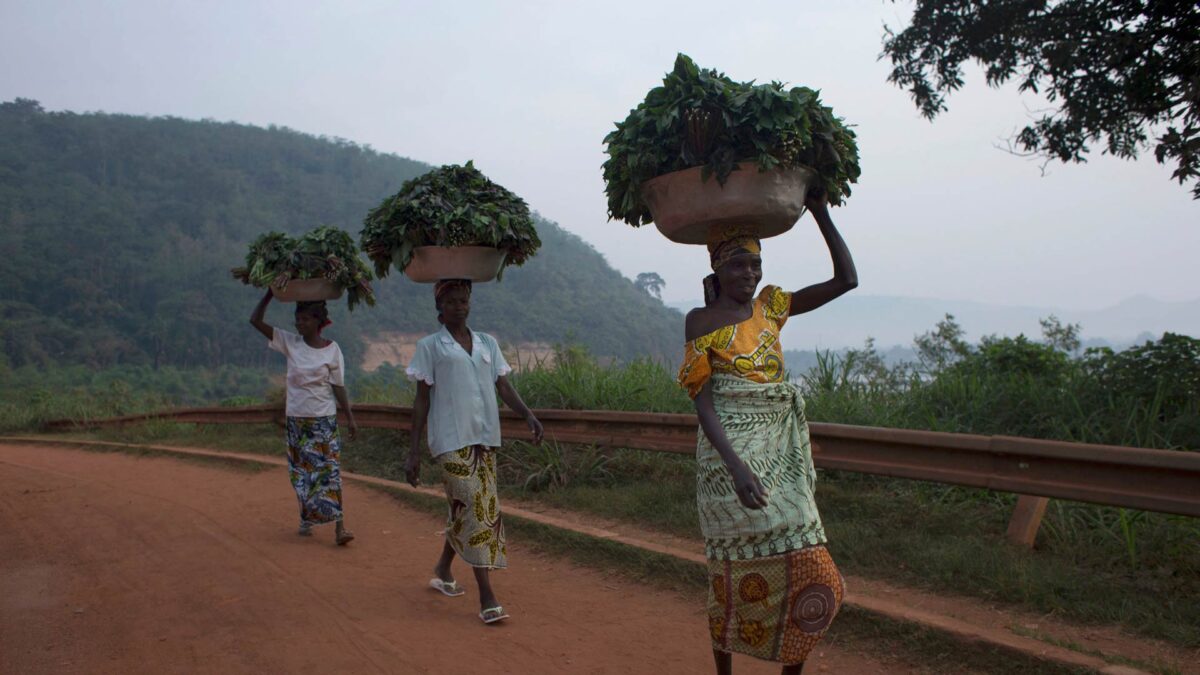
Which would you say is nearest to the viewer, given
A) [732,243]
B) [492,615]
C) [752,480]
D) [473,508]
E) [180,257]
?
[752,480]

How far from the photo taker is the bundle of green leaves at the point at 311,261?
6.97m

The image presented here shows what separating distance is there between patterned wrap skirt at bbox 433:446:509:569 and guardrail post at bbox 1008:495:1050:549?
3.04 m

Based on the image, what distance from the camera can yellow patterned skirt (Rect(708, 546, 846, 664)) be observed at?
341cm

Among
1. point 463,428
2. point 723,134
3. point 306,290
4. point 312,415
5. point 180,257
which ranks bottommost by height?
point 312,415

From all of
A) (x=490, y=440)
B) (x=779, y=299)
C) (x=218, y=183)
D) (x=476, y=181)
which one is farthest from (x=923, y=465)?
(x=218, y=183)

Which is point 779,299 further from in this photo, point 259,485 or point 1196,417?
point 259,485

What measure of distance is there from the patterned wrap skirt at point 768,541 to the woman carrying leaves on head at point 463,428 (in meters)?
1.92

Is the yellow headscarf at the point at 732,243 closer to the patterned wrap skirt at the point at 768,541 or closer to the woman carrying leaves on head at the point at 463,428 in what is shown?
the patterned wrap skirt at the point at 768,541

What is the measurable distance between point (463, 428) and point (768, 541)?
2287mm

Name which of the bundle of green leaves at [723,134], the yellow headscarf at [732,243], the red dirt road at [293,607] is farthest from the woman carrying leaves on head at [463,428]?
the yellow headscarf at [732,243]

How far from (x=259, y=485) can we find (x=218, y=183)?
69.2m

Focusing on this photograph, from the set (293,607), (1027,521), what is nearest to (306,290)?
(293,607)

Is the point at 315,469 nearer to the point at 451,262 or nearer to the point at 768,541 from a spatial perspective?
the point at 451,262

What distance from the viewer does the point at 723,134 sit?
353 centimetres
